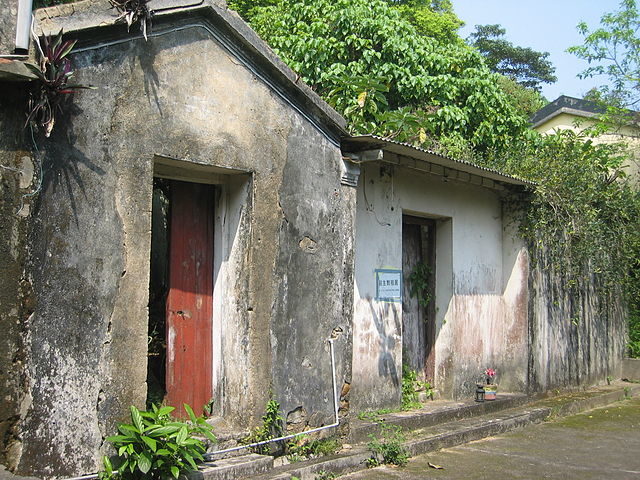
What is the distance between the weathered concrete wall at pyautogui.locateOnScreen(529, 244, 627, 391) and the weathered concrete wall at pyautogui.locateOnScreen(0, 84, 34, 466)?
7613mm

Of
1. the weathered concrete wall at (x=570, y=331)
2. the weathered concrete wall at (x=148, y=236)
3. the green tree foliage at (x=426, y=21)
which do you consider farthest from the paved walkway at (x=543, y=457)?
the green tree foliage at (x=426, y=21)

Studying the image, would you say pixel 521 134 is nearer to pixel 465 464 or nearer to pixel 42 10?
pixel 465 464

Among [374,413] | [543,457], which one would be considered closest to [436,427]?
[374,413]

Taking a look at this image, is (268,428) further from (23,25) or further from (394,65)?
(394,65)

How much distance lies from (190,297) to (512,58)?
40.6 m

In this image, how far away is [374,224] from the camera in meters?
8.15

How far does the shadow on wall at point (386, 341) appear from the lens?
810cm

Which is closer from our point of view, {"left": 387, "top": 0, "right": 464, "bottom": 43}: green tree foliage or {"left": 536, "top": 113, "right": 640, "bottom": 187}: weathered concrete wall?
{"left": 536, "top": 113, "right": 640, "bottom": 187}: weathered concrete wall

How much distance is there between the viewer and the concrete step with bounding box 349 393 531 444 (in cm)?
721

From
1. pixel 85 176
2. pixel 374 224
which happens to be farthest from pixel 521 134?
pixel 85 176

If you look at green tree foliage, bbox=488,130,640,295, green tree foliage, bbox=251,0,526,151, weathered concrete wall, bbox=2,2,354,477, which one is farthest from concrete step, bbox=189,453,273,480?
green tree foliage, bbox=251,0,526,151

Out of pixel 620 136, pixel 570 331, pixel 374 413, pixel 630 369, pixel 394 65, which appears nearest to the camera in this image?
pixel 374 413

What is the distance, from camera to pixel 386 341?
323 inches

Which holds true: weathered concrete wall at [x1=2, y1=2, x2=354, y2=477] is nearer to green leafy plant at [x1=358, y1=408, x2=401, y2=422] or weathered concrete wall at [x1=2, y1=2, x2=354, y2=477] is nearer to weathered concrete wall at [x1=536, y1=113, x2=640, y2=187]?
green leafy plant at [x1=358, y1=408, x2=401, y2=422]
